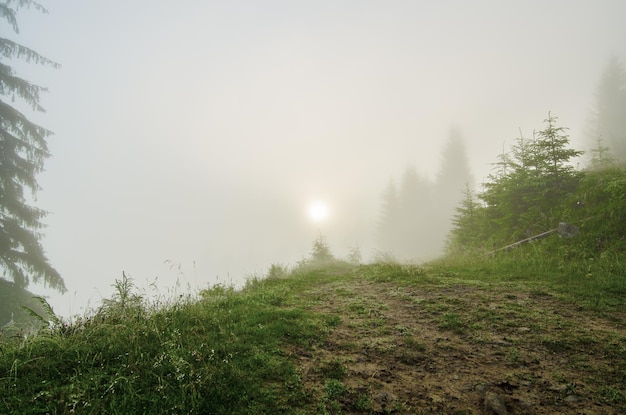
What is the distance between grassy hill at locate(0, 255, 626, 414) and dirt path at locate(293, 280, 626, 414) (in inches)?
0.7

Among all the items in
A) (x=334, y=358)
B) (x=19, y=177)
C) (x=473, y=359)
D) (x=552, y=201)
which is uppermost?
(x=19, y=177)

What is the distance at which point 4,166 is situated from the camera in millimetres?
15766

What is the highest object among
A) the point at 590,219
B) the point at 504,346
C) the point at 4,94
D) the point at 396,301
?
the point at 4,94

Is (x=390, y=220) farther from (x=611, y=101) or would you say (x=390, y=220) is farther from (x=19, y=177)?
(x=19, y=177)

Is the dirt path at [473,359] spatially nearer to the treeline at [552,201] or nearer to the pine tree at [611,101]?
the treeline at [552,201]

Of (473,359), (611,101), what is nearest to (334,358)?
(473,359)

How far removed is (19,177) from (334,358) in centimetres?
2163

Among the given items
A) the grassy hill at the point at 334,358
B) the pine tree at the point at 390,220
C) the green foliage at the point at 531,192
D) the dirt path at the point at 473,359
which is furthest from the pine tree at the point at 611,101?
the grassy hill at the point at 334,358

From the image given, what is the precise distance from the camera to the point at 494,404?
10.2ft

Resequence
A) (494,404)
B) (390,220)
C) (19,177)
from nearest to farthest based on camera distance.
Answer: (494,404)
(19,177)
(390,220)

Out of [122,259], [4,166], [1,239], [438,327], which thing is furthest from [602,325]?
[122,259]

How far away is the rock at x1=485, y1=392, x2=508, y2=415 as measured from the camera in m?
3.04

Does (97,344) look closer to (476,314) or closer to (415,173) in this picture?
(476,314)

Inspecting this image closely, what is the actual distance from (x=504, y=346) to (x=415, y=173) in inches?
2027
